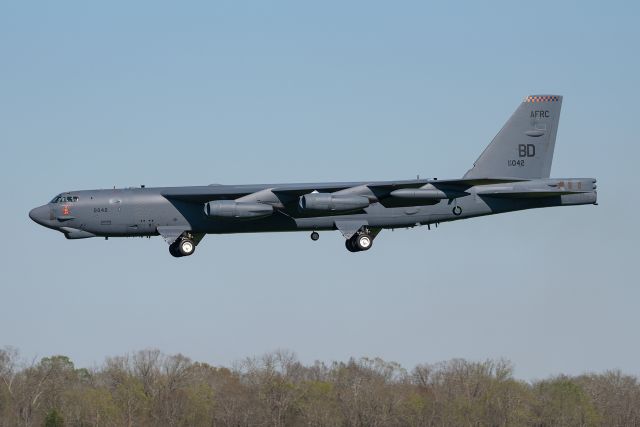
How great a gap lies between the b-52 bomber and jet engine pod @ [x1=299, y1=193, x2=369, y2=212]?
0.13 feet

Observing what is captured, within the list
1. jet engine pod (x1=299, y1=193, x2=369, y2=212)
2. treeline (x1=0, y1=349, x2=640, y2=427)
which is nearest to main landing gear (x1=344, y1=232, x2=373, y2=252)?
jet engine pod (x1=299, y1=193, x2=369, y2=212)

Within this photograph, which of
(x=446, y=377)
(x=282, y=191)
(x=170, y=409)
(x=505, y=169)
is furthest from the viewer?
(x=446, y=377)

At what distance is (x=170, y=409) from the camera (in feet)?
292

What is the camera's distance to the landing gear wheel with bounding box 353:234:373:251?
59812 millimetres

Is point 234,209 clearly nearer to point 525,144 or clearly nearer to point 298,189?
point 298,189

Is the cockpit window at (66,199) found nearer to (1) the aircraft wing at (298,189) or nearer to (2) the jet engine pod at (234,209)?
(1) the aircraft wing at (298,189)

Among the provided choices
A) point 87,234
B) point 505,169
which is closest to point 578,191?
point 505,169

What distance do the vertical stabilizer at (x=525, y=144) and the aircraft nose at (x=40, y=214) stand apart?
17.8m

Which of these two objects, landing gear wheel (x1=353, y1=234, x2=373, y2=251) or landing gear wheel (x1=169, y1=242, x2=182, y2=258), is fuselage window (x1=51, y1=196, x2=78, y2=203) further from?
landing gear wheel (x1=353, y1=234, x2=373, y2=251)

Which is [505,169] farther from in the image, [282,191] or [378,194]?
[282,191]

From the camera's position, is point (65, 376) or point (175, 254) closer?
point (175, 254)

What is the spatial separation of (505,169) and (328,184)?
826cm

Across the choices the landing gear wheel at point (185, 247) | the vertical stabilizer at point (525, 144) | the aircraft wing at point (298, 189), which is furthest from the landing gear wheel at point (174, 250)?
the vertical stabilizer at point (525, 144)

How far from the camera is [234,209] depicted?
56281 mm
